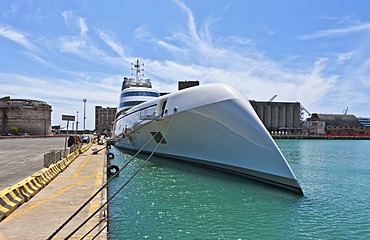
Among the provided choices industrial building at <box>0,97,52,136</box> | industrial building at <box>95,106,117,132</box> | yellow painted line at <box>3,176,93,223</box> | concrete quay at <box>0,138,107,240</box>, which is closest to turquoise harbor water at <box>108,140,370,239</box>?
concrete quay at <box>0,138,107,240</box>

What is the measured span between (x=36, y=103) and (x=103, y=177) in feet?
283

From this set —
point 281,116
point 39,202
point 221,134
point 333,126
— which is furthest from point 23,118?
point 333,126

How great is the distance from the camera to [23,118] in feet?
273

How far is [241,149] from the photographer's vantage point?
551 inches

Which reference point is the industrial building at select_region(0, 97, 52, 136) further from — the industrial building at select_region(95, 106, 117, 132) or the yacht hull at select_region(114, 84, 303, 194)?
the yacht hull at select_region(114, 84, 303, 194)

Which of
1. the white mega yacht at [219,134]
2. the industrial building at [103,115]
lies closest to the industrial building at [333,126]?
the industrial building at [103,115]

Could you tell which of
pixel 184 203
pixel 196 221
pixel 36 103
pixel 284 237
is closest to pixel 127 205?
pixel 184 203

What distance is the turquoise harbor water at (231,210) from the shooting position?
8126 mm

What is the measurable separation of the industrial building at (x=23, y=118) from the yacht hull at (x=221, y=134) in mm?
74835

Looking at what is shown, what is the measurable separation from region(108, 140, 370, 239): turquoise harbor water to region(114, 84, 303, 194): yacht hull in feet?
2.27

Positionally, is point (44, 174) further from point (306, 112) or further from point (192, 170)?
point (306, 112)

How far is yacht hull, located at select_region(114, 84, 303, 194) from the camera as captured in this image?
13011mm

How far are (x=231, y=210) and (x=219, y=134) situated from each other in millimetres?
5366

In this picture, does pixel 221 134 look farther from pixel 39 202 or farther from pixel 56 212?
pixel 56 212
